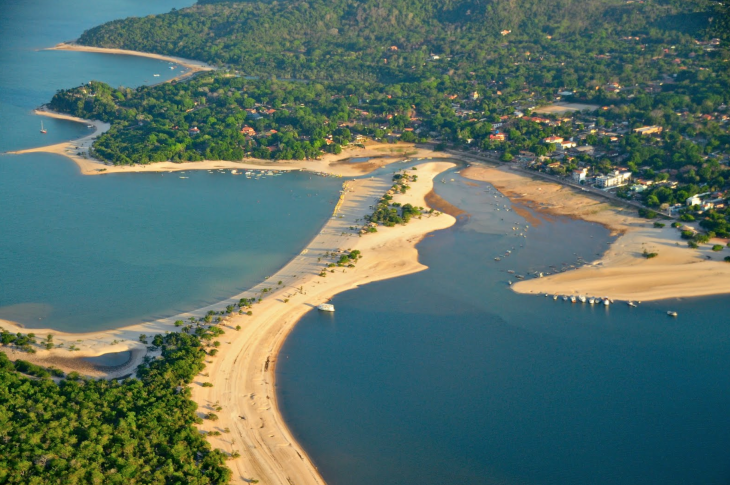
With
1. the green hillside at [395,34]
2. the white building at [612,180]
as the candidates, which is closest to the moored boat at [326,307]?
the white building at [612,180]

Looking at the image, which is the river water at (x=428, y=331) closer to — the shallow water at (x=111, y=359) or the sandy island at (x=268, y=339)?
the sandy island at (x=268, y=339)

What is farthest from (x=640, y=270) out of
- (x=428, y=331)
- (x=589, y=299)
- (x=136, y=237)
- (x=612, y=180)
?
(x=136, y=237)

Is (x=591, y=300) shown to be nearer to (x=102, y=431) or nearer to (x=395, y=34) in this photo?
(x=102, y=431)

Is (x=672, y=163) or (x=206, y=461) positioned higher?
(x=672, y=163)

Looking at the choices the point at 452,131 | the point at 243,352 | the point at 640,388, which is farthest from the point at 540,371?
the point at 452,131

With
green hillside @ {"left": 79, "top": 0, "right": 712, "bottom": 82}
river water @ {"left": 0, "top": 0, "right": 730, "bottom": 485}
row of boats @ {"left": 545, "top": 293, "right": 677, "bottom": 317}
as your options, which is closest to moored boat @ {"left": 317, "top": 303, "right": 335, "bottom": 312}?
river water @ {"left": 0, "top": 0, "right": 730, "bottom": 485}

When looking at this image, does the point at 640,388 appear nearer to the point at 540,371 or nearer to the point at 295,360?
the point at 540,371

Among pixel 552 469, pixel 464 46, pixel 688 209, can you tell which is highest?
pixel 464 46

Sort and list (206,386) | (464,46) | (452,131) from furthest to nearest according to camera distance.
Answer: (464,46) < (452,131) < (206,386)

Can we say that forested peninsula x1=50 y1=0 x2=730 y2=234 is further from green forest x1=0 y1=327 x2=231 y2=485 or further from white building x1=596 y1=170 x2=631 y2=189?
green forest x1=0 y1=327 x2=231 y2=485
